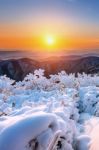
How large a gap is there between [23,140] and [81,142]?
3.75 metres

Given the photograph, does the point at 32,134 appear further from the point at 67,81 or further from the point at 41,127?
the point at 67,81

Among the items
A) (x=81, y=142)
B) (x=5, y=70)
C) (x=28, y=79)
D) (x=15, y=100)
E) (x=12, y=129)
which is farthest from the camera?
(x=5, y=70)

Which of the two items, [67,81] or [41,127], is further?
[67,81]

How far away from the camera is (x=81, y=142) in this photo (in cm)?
588

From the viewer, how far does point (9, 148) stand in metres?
2.29

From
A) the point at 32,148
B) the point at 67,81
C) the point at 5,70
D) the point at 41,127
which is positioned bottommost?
the point at 5,70

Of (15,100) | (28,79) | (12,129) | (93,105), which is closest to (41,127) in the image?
(12,129)

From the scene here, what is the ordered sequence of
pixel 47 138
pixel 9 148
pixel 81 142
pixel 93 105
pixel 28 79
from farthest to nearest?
pixel 28 79, pixel 93 105, pixel 81 142, pixel 47 138, pixel 9 148

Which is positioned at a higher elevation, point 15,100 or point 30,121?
point 30,121

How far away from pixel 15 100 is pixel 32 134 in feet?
25.3

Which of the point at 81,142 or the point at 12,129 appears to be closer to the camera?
the point at 12,129

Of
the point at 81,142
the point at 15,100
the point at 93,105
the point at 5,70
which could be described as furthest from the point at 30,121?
the point at 5,70

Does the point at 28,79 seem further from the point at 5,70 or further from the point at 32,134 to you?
the point at 5,70

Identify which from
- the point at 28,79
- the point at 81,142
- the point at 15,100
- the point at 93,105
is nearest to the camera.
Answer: the point at 81,142
